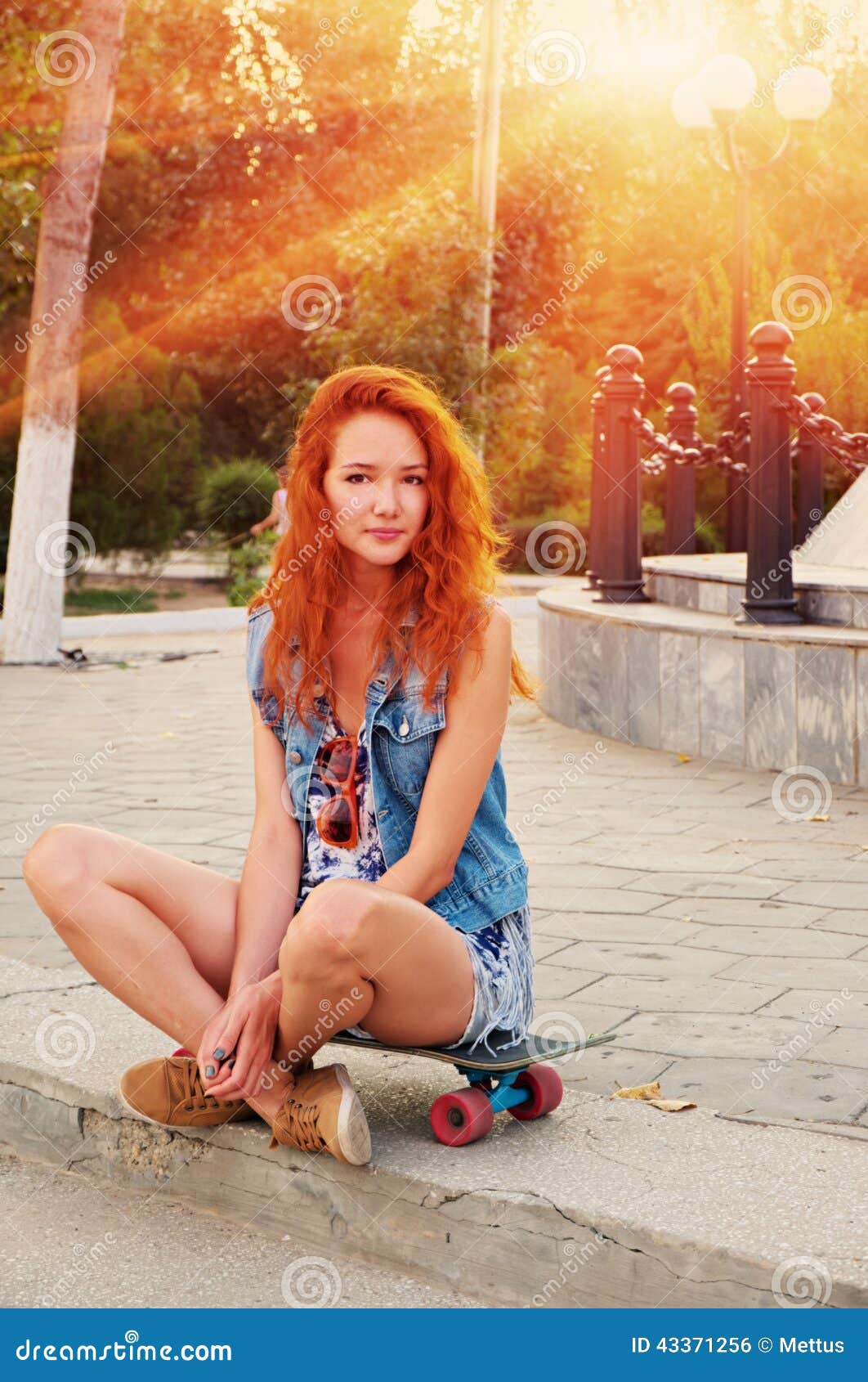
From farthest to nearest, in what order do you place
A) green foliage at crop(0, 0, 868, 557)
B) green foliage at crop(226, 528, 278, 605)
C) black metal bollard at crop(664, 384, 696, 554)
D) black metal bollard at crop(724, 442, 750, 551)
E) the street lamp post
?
green foliage at crop(0, 0, 868, 557)
green foliage at crop(226, 528, 278, 605)
black metal bollard at crop(724, 442, 750, 551)
the street lamp post
black metal bollard at crop(664, 384, 696, 554)

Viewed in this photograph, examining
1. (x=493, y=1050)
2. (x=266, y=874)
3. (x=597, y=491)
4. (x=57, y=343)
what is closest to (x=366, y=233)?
(x=57, y=343)

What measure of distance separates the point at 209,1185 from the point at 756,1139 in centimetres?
98

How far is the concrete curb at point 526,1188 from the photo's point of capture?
94.3 inches

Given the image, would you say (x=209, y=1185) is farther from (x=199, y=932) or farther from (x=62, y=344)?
(x=62, y=344)

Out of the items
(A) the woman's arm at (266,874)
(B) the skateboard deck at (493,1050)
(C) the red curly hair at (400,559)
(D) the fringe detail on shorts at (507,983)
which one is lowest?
(B) the skateboard deck at (493,1050)

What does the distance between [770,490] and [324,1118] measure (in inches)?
190

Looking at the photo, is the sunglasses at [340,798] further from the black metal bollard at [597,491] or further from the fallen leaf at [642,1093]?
the black metal bollard at [597,491]

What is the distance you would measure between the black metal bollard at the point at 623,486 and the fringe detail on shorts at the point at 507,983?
5.77m

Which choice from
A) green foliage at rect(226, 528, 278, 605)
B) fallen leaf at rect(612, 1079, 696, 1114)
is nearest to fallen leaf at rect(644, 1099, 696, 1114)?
fallen leaf at rect(612, 1079, 696, 1114)

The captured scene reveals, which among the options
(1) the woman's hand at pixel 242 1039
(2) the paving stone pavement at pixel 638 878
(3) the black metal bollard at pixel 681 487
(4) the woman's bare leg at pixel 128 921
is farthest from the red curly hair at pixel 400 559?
(3) the black metal bollard at pixel 681 487

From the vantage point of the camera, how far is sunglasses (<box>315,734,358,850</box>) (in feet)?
9.87

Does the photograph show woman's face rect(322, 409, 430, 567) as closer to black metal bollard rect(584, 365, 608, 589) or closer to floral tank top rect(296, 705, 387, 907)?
floral tank top rect(296, 705, 387, 907)

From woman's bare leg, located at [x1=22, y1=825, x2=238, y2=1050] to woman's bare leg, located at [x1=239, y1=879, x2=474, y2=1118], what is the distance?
0.20 metres
